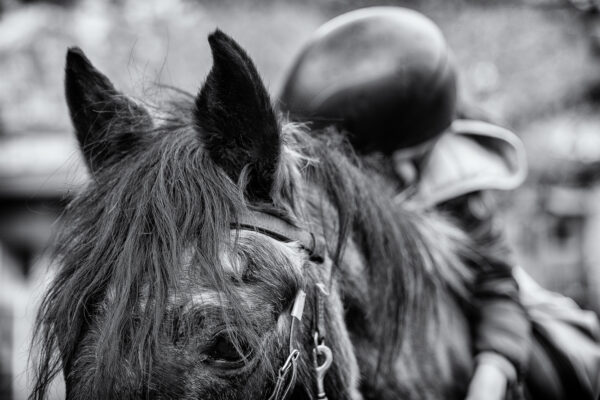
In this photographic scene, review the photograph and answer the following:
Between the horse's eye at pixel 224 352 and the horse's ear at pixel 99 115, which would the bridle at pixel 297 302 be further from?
the horse's ear at pixel 99 115

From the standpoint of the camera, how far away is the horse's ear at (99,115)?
5.57ft

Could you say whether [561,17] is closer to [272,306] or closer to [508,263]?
[508,263]

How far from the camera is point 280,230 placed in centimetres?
153

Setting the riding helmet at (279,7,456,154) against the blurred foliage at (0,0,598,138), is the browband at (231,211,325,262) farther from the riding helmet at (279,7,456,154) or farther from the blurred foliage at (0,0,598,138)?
the blurred foliage at (0,0,598,138)

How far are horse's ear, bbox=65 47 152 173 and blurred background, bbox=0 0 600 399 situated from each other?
7.79 meters

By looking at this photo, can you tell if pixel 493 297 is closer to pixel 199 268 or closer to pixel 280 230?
pixel 280 230

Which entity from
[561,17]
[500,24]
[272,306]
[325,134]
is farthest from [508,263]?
[561,17]

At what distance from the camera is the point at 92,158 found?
1723 mm

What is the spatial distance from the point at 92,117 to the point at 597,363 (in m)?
2.49

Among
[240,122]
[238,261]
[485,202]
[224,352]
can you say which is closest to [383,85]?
[485,202]

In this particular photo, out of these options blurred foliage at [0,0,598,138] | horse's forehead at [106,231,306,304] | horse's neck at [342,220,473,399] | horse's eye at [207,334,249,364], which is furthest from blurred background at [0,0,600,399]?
horse's eye at [207,334,249,364]

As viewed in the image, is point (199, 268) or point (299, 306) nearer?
point (199, 268)

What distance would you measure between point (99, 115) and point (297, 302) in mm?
896

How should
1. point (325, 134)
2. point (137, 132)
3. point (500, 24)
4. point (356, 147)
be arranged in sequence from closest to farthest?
point (137, 132) < point (325, 134) < point (356, 147) < point (500, 24)
